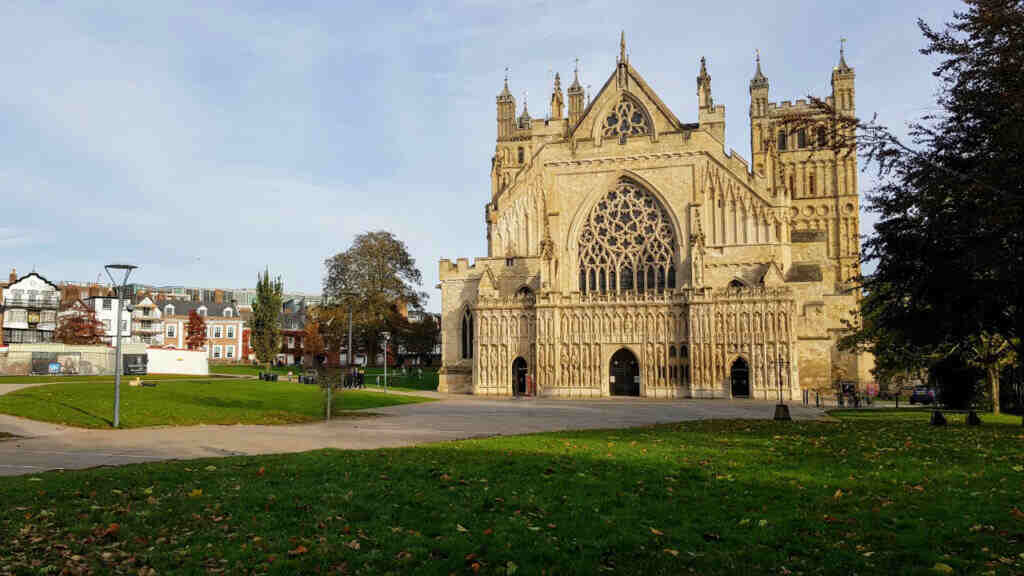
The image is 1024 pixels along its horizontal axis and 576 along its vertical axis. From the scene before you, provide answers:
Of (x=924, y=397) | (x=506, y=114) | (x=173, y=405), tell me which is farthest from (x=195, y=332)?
(x=924, y=397)

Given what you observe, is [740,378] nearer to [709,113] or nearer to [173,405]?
[709,113]

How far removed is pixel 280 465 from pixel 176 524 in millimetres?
4525

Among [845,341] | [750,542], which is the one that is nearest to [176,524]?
[750,542]

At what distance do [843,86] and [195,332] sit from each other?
86209mm

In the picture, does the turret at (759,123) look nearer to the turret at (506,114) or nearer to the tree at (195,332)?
the turret at (506,114)

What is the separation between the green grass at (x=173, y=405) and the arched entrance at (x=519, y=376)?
670 inches

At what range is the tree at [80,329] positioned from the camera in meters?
75.4

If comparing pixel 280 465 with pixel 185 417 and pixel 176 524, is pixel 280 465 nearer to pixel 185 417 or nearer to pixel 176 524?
pixel 176 524

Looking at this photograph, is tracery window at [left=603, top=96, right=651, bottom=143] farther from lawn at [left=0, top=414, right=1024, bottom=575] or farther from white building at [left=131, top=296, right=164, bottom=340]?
white building at [left=131, top=296, right=164, bottom=340]

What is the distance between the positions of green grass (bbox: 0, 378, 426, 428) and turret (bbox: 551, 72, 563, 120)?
108ft

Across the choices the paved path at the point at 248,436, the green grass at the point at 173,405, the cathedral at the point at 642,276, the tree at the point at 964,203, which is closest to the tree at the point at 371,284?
the cathedral at the point at 642,276

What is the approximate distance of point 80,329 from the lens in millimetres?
75438

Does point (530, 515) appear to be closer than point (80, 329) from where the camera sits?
Yes

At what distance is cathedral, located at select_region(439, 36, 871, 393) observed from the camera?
50906mm
